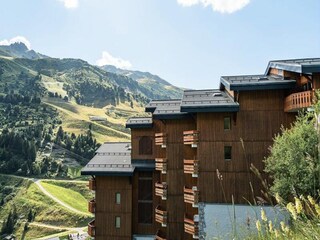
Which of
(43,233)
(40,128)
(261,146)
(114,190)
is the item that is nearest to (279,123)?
(261,146)

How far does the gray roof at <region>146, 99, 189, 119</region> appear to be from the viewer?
75.6 ft

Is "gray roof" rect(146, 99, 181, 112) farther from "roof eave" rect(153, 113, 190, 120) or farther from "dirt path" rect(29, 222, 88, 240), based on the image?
"dirt path" rect(29, 222, 88, 240)

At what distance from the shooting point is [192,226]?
67.5ft

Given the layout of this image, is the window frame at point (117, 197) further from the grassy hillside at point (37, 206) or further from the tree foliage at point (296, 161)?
the grassy hillside at point (37, 206)

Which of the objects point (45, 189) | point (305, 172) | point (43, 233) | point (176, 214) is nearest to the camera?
point (305, 172)

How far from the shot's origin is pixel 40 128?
140625 millimetres

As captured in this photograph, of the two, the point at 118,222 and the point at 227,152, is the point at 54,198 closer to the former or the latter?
the point at 118,222

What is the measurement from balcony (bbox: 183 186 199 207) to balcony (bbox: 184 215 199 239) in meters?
0.94

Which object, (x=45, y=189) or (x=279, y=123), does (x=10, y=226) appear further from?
(x=279, y=123)

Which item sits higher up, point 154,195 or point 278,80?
point 278,80

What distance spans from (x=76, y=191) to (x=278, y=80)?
7984 cm

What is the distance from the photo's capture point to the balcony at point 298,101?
1673 cm

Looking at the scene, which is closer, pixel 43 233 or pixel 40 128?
pixel 43 233

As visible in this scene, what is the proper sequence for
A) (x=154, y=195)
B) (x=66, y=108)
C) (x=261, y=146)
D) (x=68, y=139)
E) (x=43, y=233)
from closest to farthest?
(x=261, y=146) < (x=154, y=195) < (x=43, y=233) < (x=68, y=139) < (x=66, y=108)
